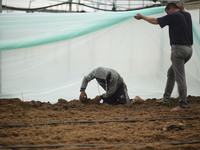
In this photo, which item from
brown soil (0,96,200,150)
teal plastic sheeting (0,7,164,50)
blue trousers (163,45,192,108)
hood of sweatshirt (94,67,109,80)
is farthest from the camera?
teal plastic sheeting (0,7,164,50)

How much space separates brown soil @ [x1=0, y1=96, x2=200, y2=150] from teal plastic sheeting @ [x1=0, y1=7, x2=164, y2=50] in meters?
0.98

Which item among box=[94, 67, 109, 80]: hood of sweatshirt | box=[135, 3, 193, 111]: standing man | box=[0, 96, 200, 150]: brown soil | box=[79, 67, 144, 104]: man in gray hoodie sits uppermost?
box=[135, 3, 193, 111]: standing man

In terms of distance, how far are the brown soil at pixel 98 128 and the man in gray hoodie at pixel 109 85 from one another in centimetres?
20

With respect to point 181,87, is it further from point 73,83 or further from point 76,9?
point 76,9

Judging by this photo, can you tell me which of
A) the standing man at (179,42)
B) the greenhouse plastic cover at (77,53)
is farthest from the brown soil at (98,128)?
the greenhouse plastic cover at (77,53)

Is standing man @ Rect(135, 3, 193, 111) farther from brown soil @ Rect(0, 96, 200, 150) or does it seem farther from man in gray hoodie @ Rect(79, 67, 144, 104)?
man in gray hoodie @ Rect(79, 67, 144, 104)

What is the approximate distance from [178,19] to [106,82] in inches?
51.8

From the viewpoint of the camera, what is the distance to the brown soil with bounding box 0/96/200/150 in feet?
6.76

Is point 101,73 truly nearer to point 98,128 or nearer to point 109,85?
point 109,85

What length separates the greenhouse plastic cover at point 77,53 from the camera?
13.3ft

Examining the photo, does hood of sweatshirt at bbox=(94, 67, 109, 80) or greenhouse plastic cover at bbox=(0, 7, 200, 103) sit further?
greenhouse plastic cover at bbox=(0, 7, 200, 103)

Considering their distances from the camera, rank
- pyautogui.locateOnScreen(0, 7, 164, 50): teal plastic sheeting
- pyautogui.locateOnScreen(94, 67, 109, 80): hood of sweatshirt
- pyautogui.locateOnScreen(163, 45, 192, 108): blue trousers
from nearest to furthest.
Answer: pyautogui.locateOnScreen(163, 45, 192, 108): blue trousers → pyautogui.locateOnScreen(94, 67, 109, 80): hood of sweatshirt → pyautogui.locateOnScreen(0, 7, 164, 50): teal plastic sheeting

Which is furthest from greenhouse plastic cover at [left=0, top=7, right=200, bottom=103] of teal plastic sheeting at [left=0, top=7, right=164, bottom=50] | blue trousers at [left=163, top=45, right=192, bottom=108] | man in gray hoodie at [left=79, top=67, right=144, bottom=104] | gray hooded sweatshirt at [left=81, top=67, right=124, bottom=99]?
blue trousers at [left=163, top=45, right=192, bottom=108]

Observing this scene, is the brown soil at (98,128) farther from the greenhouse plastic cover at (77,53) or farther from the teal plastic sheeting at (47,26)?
the teal plastic sheeting at (47,26)
